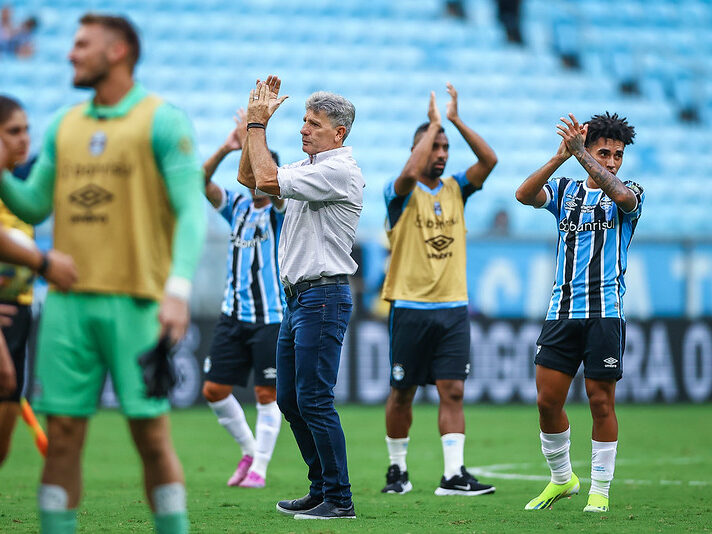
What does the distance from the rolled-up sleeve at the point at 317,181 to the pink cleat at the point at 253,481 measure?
8.74 feet

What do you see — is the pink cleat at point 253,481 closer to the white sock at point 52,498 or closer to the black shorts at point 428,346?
the black shorts at point 428,346

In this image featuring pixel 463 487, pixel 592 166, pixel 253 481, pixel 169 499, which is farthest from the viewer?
pixel 253 481

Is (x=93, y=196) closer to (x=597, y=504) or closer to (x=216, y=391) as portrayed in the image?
(x=597, y=504)

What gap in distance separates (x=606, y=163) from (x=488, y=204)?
1194 cm

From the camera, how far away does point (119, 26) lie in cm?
423

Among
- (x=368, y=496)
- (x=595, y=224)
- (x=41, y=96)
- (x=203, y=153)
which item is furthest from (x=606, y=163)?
(x=41, y=96)

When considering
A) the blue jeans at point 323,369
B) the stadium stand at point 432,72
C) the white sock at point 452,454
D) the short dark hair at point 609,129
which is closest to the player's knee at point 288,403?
the blue jeans at point 323,369

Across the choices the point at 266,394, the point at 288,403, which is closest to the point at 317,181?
the point at 288,403

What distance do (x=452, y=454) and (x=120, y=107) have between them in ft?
13.3

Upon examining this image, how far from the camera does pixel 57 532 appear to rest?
4.07 meters

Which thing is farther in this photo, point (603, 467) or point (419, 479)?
point (419, 479)

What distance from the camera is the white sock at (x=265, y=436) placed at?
7922 mm

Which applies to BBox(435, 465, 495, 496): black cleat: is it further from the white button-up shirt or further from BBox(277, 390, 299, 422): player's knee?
the white button-up shirt

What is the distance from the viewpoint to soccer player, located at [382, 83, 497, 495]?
7.72m
